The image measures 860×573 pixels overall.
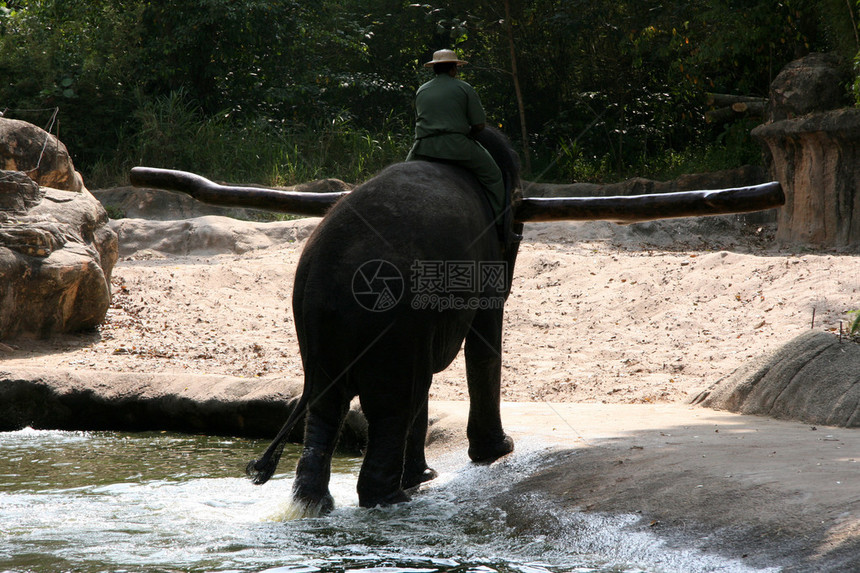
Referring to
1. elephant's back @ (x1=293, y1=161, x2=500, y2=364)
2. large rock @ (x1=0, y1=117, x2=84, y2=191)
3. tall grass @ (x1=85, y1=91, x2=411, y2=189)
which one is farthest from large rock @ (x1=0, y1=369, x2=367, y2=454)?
tall grass @ (x1=85, y1=91, x2=411, y2=189)

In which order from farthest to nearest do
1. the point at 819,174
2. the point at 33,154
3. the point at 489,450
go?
the point at 819,174
the point at 33,154
the point at 489,450

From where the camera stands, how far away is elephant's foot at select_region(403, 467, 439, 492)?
15.5ft

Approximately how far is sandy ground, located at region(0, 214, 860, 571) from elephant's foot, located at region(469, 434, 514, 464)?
0.26m

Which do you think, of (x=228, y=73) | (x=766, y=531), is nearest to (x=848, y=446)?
(x=766, y=531)

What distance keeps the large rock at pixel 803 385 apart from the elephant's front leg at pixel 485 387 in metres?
2.07

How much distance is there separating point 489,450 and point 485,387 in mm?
353

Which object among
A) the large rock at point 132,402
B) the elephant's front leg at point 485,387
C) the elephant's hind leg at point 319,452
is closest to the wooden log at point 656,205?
the elephant's front leg at point 485,387

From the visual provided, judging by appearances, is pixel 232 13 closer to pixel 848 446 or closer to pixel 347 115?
pixel 347 115

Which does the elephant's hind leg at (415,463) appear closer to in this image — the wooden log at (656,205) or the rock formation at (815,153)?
the wooden log at (656,205)

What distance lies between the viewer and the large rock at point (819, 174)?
13.0 metres

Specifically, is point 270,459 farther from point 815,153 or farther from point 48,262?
point 815,153

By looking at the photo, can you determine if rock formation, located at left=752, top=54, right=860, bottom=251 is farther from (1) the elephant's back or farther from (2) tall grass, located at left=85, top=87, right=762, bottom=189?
(1) the elephant's back

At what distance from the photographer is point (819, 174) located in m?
13.5

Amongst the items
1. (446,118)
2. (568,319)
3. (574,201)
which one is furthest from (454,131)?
(568,319)
